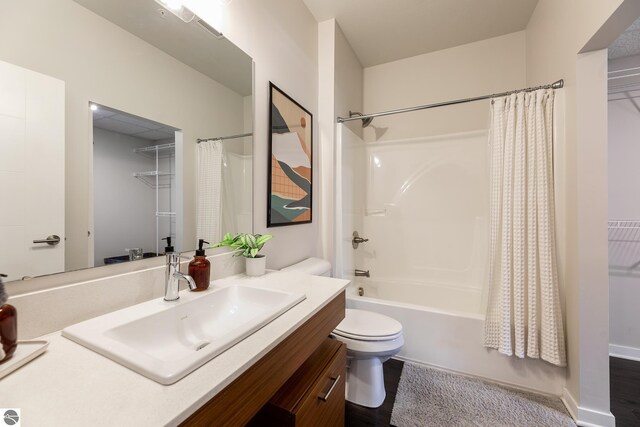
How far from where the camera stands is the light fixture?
40.5 inches

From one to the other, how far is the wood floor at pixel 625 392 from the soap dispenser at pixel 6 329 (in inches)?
98.6

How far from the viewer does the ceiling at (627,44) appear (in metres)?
1.81

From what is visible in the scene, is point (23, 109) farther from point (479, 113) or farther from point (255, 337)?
point (479, 113)

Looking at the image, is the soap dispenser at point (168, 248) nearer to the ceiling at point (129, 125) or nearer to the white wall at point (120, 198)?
the white wall at point (120, 198)

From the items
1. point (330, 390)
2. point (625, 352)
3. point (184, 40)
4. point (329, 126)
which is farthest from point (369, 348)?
point (625, 352)

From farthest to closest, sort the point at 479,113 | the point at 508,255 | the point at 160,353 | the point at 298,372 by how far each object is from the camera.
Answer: the point at 479,113
the point at 508,255
the point at 298,372
the point at 160,353

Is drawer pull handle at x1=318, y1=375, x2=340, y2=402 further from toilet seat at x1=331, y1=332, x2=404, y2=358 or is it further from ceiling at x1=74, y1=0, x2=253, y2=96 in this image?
ceiling at x1=74, y1=0, x2=253, y2=96

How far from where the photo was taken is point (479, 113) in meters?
2.44

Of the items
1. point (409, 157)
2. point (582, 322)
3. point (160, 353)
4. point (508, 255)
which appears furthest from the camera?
point (409, 157)

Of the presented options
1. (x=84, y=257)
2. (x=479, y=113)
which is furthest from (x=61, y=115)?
(x=479, y=113)

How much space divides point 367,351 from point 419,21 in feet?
8.20

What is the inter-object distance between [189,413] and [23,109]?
32.4 inches

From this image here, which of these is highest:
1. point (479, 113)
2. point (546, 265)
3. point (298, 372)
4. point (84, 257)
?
point (479, 113)

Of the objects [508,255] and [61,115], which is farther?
[508,255]
